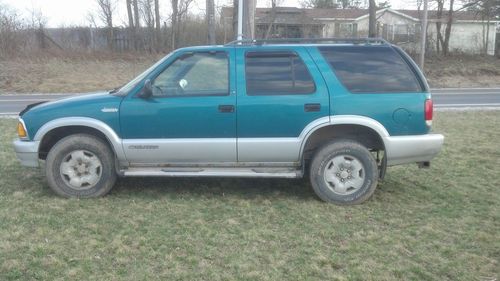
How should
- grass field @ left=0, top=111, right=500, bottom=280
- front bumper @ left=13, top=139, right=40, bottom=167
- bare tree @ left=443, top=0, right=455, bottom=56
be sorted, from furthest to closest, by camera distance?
1. bare tree @ left=443, top=0, right=455, bottom=56
2. front bumper @ left=13, top=139, right=40, bottom=167
3. grass field @ left=0, top=111, right=500, bottom=280

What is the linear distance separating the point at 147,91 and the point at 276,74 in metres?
1.44

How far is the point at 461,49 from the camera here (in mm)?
34125

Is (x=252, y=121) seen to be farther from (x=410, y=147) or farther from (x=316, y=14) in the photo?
(x=316, y=14)

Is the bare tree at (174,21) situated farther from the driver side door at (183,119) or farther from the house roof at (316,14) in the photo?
the driver side door at (183,119)

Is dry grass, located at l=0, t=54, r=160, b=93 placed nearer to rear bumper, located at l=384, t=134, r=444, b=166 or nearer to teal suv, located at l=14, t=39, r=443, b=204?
teal suv, located at l=14, t=39, r=443, b=204

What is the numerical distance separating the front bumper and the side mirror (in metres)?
1.34

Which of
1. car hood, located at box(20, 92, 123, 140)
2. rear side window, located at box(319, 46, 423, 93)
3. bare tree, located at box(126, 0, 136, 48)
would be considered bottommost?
car hood, located at box(20, 92, 123, 140)

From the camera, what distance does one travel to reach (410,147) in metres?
5.81

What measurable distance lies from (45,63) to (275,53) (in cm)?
2525

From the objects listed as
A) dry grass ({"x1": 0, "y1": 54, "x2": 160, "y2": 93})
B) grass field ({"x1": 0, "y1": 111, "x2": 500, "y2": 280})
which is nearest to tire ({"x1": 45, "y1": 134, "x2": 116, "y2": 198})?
grass field ({"x1": 0, "y1": 111, "x2": 500, "y2": 280})

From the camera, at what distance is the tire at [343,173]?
5.82m

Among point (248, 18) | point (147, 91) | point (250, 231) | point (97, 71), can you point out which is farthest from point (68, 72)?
point (250, 231)

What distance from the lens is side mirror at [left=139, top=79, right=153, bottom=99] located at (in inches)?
228

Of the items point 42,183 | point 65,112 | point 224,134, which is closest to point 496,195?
point 224,134
